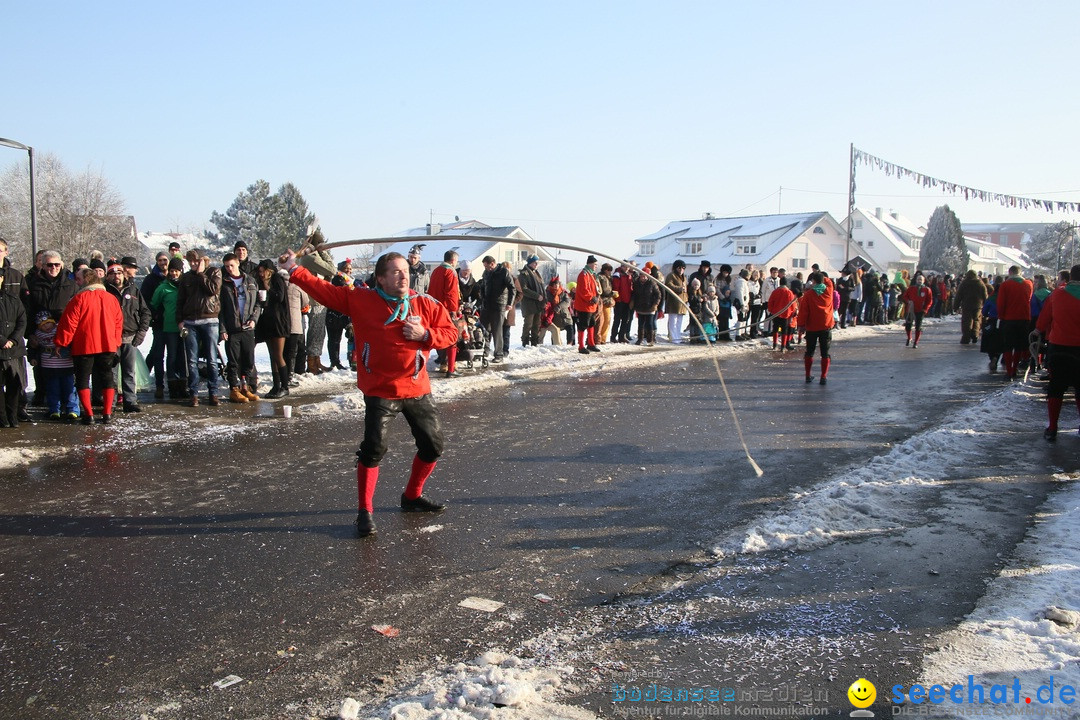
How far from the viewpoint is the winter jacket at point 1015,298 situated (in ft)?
45.5

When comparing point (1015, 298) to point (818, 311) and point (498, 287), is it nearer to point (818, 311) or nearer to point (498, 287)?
point (818, 311)

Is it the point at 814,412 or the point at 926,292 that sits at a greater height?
the point at 926,292

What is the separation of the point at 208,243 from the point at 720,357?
5609 cm

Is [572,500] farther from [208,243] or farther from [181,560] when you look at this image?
[208,243]

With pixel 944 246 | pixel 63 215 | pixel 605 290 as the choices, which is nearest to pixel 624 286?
pixel 605 290

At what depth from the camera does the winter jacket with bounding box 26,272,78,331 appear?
8.93 m

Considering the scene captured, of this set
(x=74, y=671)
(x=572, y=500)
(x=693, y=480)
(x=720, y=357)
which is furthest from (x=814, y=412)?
(x=74, y=671)

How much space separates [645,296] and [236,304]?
1103 centimetres

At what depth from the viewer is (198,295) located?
9875mm

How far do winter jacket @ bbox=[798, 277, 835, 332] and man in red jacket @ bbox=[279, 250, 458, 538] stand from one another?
29.8ft

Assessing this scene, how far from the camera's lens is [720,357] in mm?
17562

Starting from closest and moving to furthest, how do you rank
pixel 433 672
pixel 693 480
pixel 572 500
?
pixel 433 672
pixel 572 500
pixel 693 480

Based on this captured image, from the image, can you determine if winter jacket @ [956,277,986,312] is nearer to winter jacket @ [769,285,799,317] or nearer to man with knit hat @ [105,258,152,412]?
winter jacket @ [769,285,799,317]

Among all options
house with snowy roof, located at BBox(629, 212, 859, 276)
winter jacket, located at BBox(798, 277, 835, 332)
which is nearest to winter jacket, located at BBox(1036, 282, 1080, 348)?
winter jacket, located at BBox(798, 277, 835, 332)
